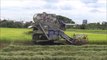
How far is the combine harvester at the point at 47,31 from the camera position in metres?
31.4

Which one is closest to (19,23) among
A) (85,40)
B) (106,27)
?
(106,27)

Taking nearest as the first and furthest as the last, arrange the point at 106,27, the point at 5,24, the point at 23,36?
1. the point at 23,36
2. the point at 5,24
3. the point at 106,27

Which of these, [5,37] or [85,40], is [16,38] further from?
[85,40]

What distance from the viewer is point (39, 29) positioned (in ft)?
105

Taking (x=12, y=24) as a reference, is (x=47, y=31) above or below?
below

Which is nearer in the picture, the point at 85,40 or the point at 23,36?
the point at 85,40

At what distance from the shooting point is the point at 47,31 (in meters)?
31.8

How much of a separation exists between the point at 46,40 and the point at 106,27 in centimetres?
3538

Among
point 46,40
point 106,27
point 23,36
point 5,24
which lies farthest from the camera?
point 106,27

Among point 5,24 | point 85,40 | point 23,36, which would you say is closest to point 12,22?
point 5,24

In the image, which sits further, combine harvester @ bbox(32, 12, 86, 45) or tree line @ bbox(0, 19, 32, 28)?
tree line @ bbox(0, 19, 32, 28)

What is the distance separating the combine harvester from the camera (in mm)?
31438

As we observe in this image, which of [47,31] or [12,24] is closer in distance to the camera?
[47,31]

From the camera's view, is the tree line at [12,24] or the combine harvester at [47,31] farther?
the tree line at [12,24]
